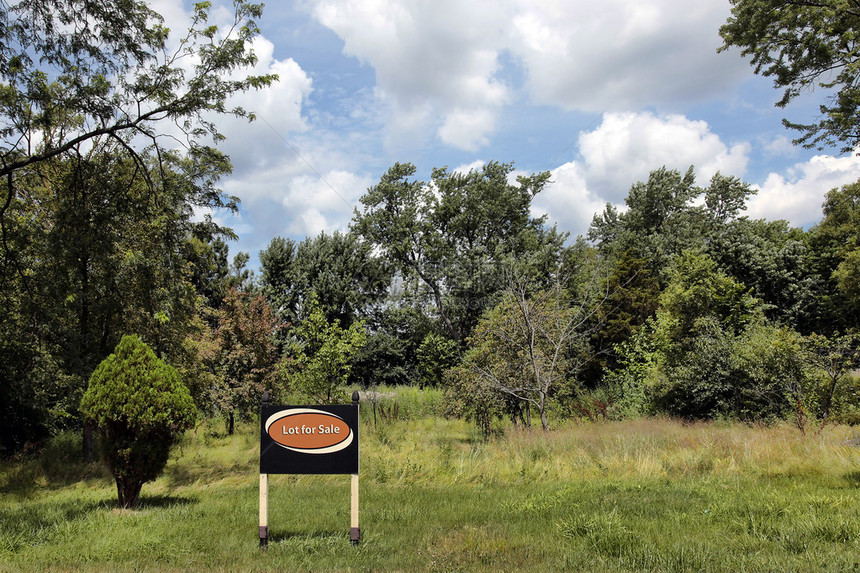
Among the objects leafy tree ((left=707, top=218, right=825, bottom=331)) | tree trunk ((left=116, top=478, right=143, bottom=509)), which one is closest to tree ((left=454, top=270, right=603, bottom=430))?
tree trunk ((left=116, top=478, right=143, bottom=509))

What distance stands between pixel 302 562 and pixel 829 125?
52.8ft

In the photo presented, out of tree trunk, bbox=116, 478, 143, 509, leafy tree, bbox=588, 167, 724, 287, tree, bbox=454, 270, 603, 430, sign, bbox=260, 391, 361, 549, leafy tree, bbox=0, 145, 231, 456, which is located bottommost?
tree trunk, bbox=116, 478, 143, 509

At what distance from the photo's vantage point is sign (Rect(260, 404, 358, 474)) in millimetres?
6051

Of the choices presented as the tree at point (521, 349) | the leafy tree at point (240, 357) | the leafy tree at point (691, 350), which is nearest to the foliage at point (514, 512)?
the tree at point (521, 349)

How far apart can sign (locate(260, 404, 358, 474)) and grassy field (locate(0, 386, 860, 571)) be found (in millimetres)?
778

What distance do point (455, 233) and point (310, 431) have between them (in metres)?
29.1

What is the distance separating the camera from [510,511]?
681 centimetres

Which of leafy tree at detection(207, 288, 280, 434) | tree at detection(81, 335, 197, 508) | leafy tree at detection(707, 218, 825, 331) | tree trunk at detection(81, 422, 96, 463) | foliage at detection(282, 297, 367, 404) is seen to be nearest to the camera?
tree at detection(81, 335, 197, 508)

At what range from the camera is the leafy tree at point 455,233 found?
107ft

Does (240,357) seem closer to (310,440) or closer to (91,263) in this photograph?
(91,263)

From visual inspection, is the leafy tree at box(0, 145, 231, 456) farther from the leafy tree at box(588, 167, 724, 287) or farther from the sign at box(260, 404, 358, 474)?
the leafy tree at box(588, 167, 724, 287)

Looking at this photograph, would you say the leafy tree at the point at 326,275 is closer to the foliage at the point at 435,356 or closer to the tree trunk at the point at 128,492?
the foliage at the point at 435,356

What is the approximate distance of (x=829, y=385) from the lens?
45.9 feet

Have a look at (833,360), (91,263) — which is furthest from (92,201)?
(833,360)
